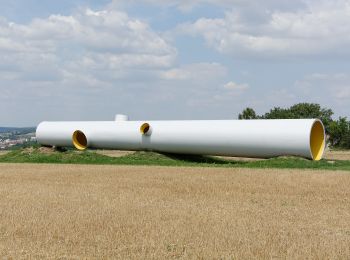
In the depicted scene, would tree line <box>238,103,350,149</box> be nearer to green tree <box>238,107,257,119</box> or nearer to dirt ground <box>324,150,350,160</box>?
green tree <box>238,107,257,119</box>

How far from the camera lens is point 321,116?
3541 inches

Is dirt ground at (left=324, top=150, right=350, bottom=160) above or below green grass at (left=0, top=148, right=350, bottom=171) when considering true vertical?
above

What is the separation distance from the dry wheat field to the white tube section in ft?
41.5

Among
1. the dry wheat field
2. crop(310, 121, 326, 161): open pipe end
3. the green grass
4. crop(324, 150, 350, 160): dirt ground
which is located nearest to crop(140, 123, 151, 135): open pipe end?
the green grass

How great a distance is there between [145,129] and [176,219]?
31.4 meters

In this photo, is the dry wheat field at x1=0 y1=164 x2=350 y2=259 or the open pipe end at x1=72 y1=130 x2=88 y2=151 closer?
the dry wheat field at x1=0 y1=164 x2=350 y2=259

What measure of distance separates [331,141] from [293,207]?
72542mm

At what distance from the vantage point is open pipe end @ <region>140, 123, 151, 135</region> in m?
44.7

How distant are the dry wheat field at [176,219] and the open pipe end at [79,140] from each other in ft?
80.6

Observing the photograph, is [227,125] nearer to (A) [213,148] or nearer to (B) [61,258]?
(A) [213,148]

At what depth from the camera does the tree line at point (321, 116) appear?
83188 millimetres

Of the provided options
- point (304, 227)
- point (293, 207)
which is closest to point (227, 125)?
point (293, 207)

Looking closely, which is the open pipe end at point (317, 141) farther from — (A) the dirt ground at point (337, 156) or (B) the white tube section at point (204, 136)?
(A) the dirt ground at point (337, 156)

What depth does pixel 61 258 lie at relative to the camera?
32.4 ft
